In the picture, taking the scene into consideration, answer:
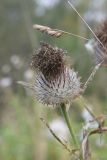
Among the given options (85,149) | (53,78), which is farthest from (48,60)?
(85,149)

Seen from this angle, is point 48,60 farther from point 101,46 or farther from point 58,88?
point 101,46

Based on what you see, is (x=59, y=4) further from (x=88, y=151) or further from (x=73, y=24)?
(x=88, y=151)

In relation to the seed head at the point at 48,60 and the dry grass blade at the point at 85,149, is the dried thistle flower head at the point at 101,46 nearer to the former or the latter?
the seed head at the point at 48,60

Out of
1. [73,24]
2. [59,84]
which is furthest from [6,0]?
[59,84]

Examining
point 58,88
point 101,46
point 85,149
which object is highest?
point 101,46

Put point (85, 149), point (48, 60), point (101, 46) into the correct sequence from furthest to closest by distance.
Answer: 1. point (101, 46)
2. point (48, 60)
3. point (85, 149)

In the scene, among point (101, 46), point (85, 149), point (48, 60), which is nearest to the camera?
point (85, 149)
